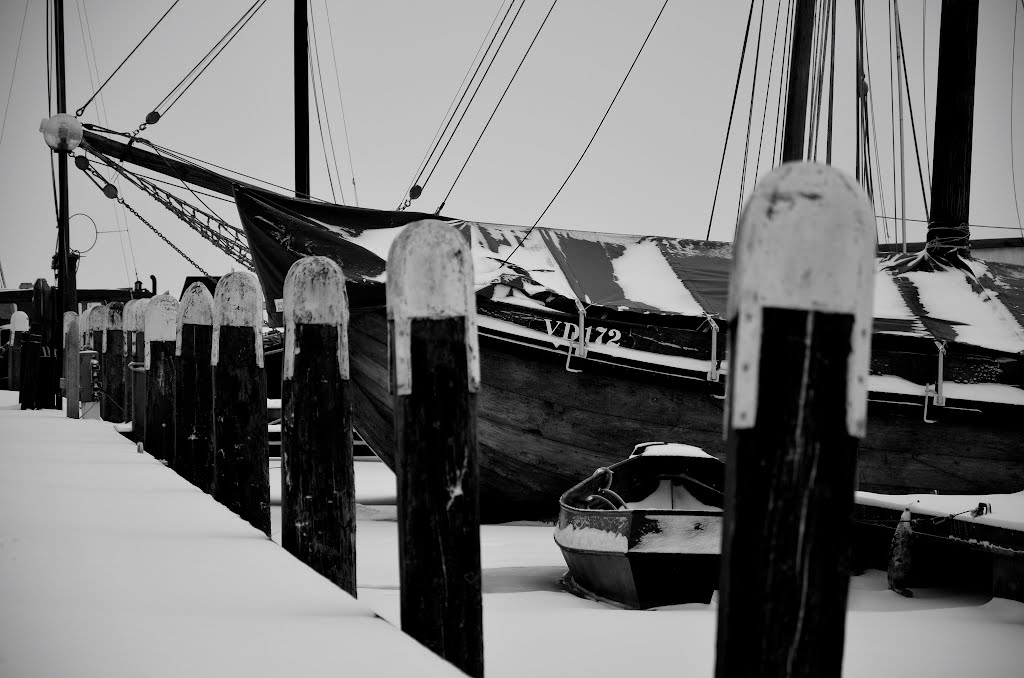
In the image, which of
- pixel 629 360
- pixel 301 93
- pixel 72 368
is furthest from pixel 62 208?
pixel 629 360

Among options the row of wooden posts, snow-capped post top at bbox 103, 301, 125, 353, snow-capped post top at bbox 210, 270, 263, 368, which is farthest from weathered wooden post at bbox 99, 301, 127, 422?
the row of wooden posts

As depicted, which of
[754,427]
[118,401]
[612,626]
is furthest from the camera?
[118,401]

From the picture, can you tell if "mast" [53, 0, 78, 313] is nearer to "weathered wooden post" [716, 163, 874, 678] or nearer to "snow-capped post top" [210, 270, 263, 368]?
"snow-capped post top" [210, 270, 263, 368]

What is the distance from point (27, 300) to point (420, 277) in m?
36.2

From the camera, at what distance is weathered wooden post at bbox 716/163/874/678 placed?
76.2 inches

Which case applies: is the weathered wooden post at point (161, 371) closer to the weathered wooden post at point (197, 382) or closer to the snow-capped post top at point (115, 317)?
the weathered wooden post at point (197, 382)

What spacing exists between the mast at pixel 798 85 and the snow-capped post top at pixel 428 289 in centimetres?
901

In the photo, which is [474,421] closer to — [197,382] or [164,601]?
[164,601]

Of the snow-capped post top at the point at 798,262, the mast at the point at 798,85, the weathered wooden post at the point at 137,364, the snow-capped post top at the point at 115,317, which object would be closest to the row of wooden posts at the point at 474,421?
the snow-capped post top at the point at 798,262

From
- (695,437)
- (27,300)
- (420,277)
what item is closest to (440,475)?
(420,277)

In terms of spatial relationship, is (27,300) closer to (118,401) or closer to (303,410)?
(118,401)

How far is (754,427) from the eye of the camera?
1.95m

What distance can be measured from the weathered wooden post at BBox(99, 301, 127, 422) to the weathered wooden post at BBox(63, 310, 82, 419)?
1.04ft

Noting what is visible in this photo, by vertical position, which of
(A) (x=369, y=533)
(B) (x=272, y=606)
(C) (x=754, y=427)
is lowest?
(A) (x=369, y=533)
